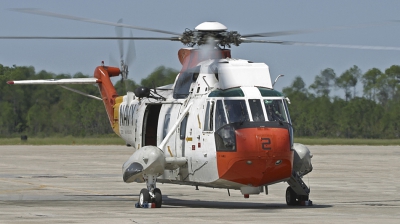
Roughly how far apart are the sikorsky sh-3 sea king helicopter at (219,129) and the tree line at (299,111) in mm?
40402

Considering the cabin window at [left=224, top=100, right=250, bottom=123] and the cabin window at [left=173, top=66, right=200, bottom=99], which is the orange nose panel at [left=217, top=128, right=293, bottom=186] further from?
the cabin window at [left=173, top=66, right=200, bottom=99]

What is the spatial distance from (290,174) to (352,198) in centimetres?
500

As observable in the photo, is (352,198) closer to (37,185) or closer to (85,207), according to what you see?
(85,207)

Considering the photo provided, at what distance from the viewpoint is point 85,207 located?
20.3 metres

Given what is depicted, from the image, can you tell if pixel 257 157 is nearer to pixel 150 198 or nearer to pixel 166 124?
pixel 150 198

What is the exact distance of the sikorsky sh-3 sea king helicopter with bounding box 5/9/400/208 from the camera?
18.5m

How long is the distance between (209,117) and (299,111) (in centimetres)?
6234

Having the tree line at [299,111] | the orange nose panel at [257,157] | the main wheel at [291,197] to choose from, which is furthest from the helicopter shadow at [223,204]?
the tree line at [299,111]

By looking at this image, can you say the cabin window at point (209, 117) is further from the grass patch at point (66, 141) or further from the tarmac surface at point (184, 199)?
the grass patch at point (66, 141)

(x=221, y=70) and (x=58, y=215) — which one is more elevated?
(x=221, y=70)

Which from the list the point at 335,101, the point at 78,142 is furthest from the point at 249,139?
the point at 335,101

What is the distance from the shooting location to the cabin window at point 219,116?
19.0 metres

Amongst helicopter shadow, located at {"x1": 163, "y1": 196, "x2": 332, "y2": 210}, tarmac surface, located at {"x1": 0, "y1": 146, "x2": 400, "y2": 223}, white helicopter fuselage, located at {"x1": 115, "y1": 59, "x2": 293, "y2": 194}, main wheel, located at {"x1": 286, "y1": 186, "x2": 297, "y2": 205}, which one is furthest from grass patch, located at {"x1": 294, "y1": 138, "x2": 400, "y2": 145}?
white helicopter fuselage, located at {"x1": 115, "y1": 59, "x2": 293, "y2": 194}

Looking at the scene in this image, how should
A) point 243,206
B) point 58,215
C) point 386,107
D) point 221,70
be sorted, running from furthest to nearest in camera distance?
point 386,107 → point 243,206 → point 221,70 → point 58,215
